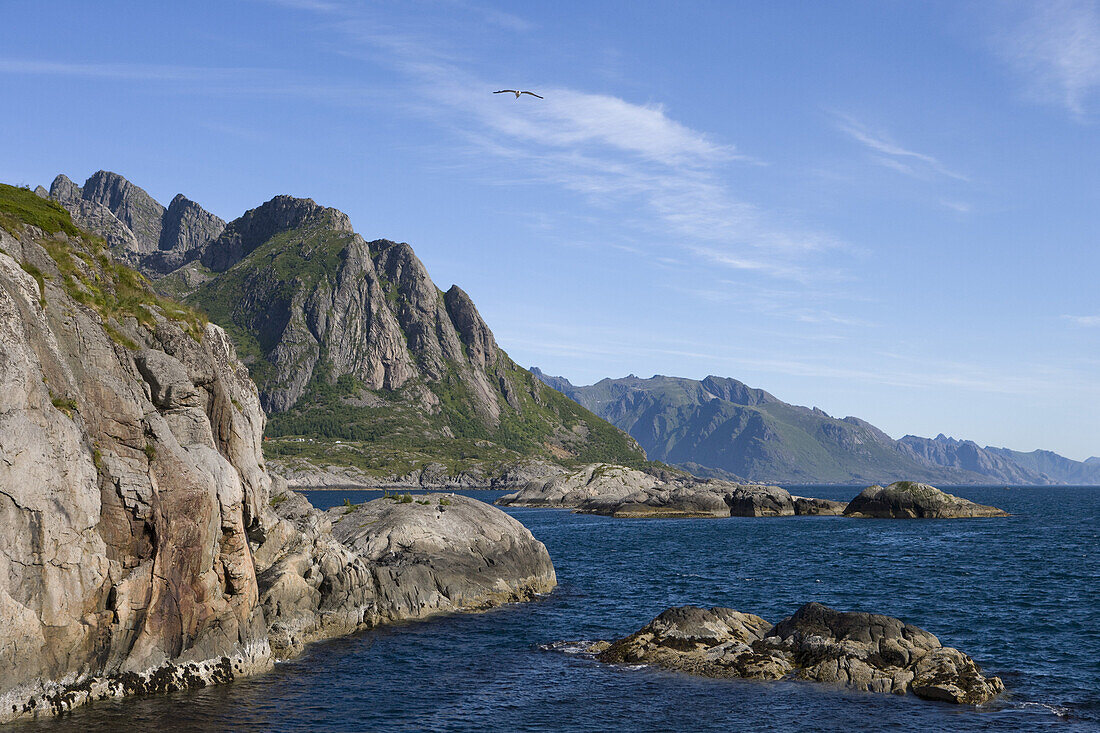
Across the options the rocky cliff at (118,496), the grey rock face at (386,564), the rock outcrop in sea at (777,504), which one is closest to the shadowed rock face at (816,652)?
the grey rock face at (386,564)

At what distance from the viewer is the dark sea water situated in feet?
103

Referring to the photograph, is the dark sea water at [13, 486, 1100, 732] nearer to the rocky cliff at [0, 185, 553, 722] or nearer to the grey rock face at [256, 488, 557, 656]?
the rocky cliff at [0, 185, 553, 722]

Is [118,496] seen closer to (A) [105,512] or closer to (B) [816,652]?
(A) [105,512]

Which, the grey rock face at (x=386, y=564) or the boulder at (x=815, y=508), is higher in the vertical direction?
the grey rock face at (x=386, y=564)

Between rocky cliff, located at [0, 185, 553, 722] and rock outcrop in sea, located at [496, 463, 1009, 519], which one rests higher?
rocky cliff, located at [0, 185, 553, 722]

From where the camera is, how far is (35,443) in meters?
28.1

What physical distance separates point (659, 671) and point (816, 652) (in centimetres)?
747

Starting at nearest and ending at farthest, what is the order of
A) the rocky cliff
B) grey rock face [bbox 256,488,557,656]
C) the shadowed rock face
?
the rocky cliff → the shadowed rock face → grey rock face [bbox 256,488,557,656]

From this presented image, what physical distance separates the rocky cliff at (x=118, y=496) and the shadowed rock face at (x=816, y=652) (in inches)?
745

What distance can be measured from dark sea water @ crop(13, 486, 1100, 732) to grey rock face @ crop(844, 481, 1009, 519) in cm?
6896

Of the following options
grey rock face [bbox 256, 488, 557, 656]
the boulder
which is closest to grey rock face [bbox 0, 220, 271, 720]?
grey rock face [bbox 256, 488, 557, 656]

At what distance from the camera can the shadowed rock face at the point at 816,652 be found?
117ft

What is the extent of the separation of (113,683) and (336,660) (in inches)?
460

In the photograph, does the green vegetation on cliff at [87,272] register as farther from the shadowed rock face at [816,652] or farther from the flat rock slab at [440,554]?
the shadowed rock face at [816,652]
